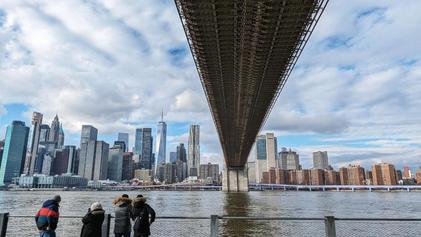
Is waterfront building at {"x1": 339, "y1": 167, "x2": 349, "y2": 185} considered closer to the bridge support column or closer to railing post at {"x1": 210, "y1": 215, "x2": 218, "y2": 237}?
the bridge support column

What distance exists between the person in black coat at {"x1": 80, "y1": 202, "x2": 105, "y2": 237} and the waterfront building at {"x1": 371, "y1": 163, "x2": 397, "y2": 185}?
191310mm

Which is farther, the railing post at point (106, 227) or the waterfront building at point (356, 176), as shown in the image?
the waterfront building at point (356, 176)

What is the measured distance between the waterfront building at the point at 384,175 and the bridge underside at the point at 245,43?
155 metres

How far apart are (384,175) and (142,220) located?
193 m

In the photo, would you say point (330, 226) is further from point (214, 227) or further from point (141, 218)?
point (141, 218)

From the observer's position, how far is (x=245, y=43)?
88.9 feet

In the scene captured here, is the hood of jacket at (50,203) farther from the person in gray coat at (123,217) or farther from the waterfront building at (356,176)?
the waterfront building at (356,176)

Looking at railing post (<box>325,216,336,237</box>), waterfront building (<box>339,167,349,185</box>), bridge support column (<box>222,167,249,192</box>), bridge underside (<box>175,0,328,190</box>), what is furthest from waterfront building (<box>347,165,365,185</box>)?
railing post (<box>325,216,336,237</box>)

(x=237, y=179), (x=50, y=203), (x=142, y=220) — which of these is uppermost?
(x=237, y=179)

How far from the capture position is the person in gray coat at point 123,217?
7453 millimetres

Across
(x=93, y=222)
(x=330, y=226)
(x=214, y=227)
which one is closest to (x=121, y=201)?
(x=93, y=222)

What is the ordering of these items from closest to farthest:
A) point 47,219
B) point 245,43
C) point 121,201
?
point 47,219 < point 121,201 < point 245,43

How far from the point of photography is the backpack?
23.7ft

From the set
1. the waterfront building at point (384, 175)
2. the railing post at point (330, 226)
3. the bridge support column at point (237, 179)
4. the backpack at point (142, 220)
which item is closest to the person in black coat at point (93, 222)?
the backpack at point (142, 220)
